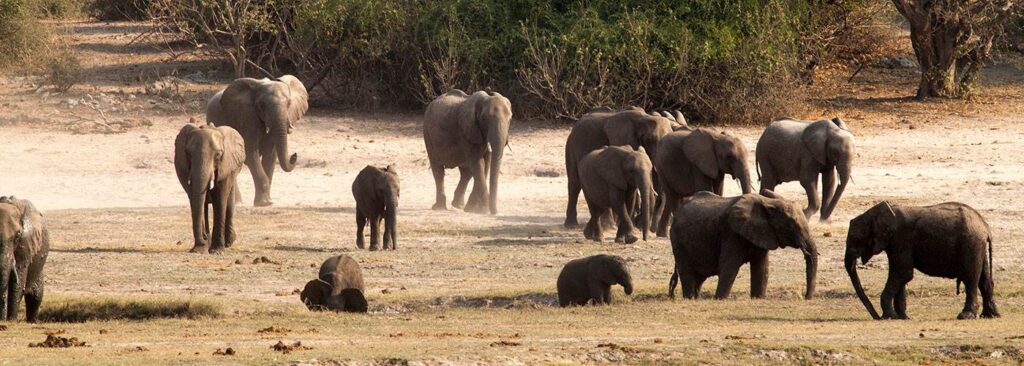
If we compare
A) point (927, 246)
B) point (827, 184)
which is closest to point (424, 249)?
point (827, 184)

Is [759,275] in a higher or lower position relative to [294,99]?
higher

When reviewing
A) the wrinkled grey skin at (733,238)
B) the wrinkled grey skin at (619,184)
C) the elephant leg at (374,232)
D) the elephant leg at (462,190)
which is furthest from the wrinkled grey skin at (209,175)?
the elephant leg at (462,190)

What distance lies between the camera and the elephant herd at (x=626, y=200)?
52.9 ft

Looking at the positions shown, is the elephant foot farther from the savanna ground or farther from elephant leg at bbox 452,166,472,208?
elephant leg at bbox 452,166,472,208

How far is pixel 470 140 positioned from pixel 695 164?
5998mm

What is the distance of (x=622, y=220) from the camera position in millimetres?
23906

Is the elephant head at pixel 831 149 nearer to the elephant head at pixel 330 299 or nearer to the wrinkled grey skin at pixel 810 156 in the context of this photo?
the wrinkled grey skin at pixel 810 156

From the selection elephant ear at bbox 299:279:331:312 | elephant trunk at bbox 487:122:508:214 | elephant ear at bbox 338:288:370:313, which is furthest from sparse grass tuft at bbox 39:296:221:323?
elephant trunk at bbox 487:122:508:214

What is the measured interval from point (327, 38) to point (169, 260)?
17523 millimetres

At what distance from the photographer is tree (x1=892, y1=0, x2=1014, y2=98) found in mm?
39094

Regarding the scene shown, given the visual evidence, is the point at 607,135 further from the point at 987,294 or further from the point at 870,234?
the point at 987,294

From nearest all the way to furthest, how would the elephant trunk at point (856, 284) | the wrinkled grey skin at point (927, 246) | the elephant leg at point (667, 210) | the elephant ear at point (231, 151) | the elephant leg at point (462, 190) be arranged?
the wrinkled grey skin at point (927, 246), the elephant trunk at point (856, 284), the elephant ear at point (231, 151), the elephant leg at point (667, 210), the elephant leg at point (462, 190)

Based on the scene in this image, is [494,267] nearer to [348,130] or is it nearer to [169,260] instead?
[169,260]

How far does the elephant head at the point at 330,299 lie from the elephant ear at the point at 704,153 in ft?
25.4
